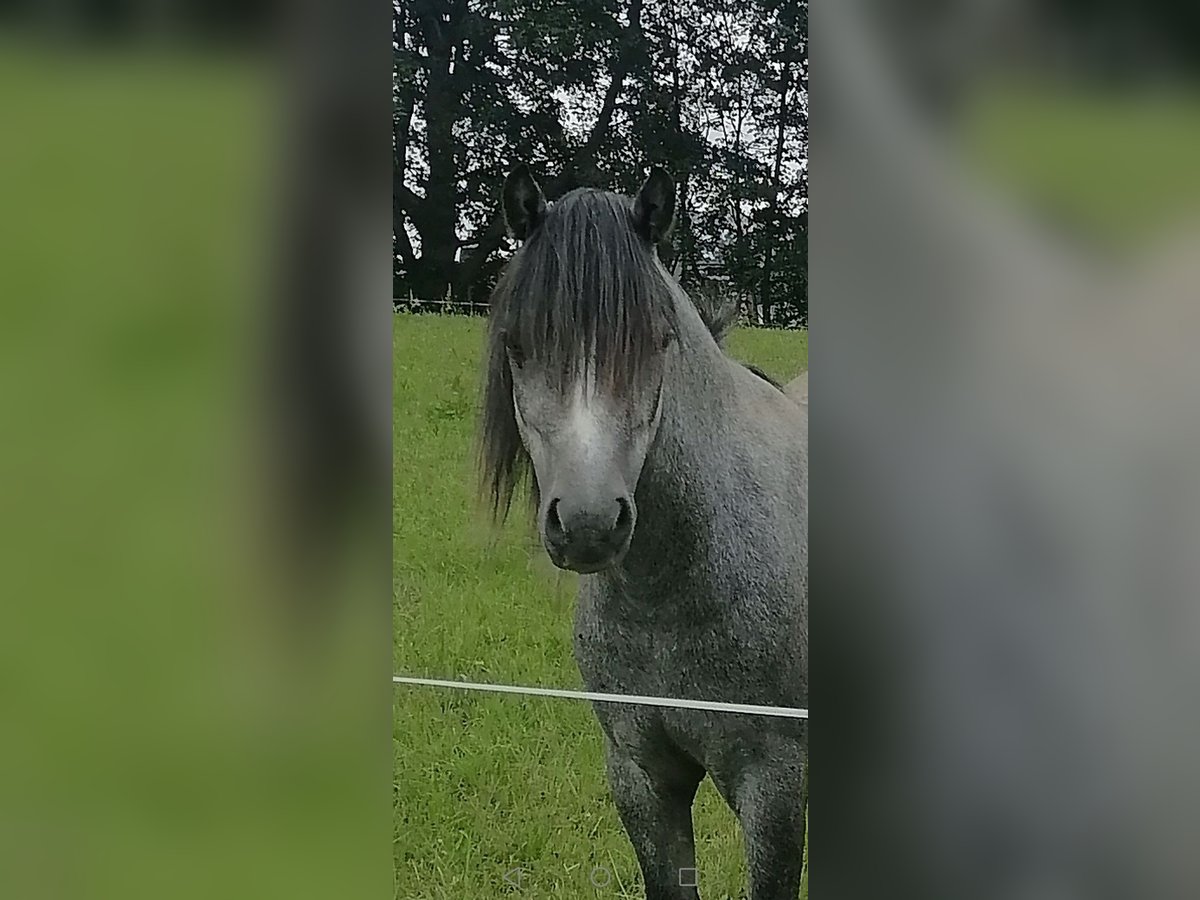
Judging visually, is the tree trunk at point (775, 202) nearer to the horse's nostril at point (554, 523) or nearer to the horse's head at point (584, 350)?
the horse's head at point (584, 350)

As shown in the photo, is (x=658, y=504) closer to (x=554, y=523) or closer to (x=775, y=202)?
(x=554, y=523)

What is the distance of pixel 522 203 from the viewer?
1.50 meters

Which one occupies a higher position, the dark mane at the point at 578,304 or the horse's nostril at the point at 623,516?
the dark mane at the point at 578,304

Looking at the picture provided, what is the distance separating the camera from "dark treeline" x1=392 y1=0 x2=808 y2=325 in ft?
4.50

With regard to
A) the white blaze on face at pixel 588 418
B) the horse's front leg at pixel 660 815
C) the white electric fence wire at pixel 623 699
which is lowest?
the horse's front leg at pixel 660 815

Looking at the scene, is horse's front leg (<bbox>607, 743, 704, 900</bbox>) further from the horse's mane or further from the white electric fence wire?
the horse's mane

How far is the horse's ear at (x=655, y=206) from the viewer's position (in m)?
1.43

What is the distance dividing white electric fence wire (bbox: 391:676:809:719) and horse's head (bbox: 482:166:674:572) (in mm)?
160

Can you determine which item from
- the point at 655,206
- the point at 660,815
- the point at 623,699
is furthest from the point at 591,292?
the point at 660,815
